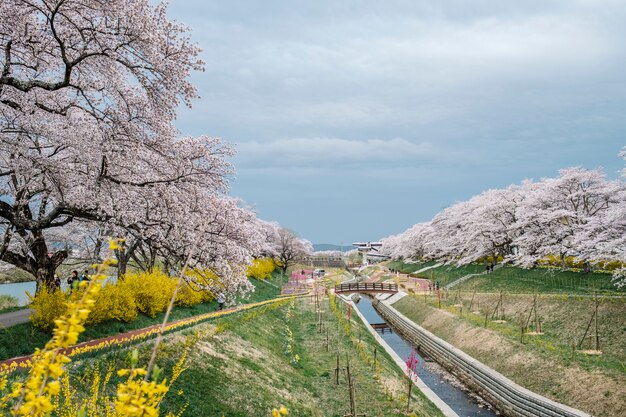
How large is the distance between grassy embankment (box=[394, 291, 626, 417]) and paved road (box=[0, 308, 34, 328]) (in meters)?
23.5

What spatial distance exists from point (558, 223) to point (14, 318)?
46.2 metres

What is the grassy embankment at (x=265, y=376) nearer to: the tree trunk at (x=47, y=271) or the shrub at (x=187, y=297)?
the shrub at (x=187, y=297)

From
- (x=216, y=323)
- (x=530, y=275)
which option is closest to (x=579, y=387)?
(x=216, y=323)

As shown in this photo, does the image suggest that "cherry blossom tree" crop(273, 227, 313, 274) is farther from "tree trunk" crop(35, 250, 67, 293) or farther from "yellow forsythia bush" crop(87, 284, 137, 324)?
"tree trunk" crop(35, 250, 67, 293)

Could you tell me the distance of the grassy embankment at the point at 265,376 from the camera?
13286mm

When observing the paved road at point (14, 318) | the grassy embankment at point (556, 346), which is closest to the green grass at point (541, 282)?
the grassy embankment at point (556, 346)

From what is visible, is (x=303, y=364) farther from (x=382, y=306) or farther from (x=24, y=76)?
(x=382, y=306)

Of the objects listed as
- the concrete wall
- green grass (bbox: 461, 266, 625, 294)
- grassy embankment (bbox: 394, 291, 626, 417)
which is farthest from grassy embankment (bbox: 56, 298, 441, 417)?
green grass (bbox: 461, 266, 625, 294)

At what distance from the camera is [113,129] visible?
41.1ft

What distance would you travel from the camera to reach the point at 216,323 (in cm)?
2172

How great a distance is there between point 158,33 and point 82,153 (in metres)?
4.17

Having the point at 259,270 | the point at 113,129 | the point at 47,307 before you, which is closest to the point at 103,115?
the point at 113,129

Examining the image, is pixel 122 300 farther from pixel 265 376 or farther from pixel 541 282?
pixel 541 282

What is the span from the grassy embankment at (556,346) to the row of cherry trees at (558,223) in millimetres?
3542
